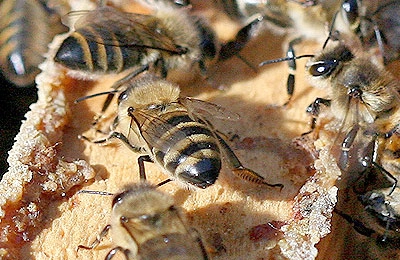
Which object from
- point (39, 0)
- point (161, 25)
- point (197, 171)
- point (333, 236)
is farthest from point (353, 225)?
point (39, 0)

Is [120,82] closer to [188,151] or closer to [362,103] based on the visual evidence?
[188,151]

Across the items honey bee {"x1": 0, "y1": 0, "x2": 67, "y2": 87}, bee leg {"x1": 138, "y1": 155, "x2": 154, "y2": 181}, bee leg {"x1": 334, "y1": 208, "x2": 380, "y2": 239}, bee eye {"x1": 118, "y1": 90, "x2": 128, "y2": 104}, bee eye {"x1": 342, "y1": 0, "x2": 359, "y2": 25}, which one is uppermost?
bee eye {"x1": 342, "y1": 0, "x2": 359, "y2": 25}

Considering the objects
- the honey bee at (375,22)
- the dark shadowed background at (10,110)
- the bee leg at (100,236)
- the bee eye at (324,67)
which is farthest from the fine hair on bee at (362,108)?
the dark shadowed background at (10,110)

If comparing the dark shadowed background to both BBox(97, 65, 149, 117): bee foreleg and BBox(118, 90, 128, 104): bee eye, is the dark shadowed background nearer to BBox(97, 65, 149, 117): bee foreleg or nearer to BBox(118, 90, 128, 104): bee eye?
BBox(97, 65, 149, 117): bee foreleg

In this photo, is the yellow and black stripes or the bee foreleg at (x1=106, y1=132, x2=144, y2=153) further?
the bee foreleg at (x1=106, y1=132, x2=144, y2=153)

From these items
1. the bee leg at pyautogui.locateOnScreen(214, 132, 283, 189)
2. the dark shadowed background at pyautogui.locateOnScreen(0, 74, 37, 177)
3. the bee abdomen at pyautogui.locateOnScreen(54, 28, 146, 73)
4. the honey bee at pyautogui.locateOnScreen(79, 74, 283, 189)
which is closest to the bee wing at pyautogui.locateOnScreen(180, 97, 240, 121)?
the honey bee at pyautogui.locateOnScreen(79, 74, 283, 189)

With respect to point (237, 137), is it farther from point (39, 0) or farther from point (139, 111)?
point (39, 0)

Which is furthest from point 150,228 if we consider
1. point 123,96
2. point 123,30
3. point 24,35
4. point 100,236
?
point 24,35
